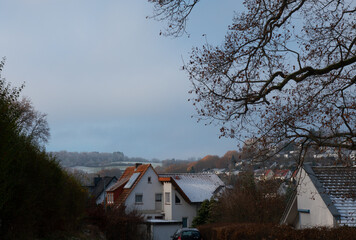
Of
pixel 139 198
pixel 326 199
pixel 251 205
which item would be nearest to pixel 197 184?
pixel 139 198

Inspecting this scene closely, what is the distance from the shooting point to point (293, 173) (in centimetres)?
1288

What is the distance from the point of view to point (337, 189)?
18.3 metres

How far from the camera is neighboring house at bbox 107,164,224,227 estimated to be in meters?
51.1

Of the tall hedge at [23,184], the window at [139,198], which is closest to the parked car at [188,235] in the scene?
the tall hedge at [23,184]

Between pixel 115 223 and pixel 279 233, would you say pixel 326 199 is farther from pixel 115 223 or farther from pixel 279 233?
pixel 115 223

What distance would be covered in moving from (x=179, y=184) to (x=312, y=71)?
42.6m

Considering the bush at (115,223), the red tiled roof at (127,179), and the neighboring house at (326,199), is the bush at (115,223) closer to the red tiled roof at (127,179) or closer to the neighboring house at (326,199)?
the neighboring house at (326,199)

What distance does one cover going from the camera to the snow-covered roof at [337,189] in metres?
17.0

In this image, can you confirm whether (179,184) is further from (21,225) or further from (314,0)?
(314,0)

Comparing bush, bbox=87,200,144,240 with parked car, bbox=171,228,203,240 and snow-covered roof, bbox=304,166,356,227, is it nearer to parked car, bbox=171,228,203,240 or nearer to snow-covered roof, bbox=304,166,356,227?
parked car, bbox=171,228,203,240

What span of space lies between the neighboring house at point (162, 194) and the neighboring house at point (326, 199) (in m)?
31.1

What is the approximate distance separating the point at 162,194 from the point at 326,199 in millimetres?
36462

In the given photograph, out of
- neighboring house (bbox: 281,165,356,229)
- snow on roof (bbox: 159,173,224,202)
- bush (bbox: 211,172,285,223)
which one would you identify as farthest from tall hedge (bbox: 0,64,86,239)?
snow on roof (bbox: 159,173,224,202)

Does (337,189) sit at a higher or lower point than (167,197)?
lower
